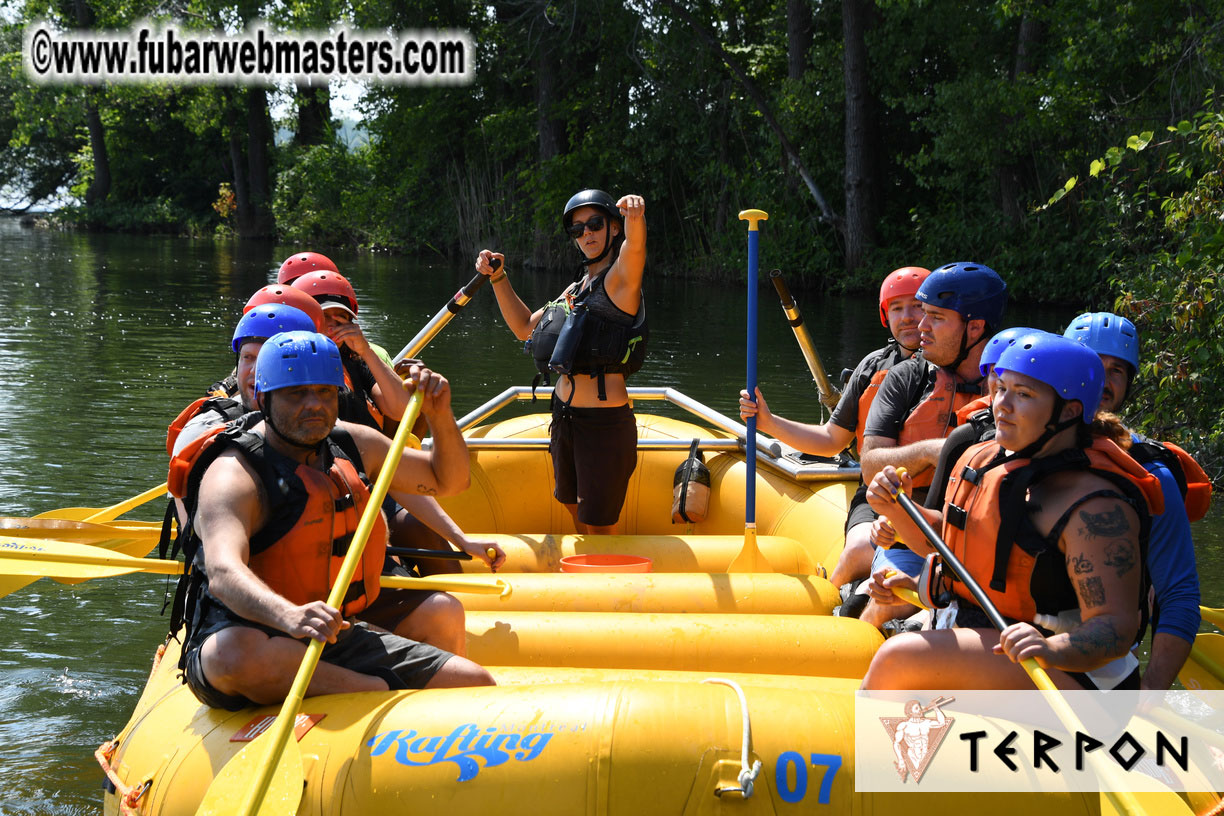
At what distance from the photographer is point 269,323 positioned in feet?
10.4

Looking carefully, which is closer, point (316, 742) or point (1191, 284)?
point (316, 742)

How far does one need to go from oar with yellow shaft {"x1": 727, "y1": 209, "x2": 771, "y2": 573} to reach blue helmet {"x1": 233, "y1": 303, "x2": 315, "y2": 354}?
69.0 inches

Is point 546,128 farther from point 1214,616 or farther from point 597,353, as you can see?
point 1214,616

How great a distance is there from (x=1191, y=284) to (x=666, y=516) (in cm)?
334

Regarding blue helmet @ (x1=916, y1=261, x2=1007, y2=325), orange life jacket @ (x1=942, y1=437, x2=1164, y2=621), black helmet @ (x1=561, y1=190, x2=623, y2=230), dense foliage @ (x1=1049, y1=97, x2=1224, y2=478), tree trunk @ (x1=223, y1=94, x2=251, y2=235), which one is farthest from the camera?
tree trunk @ (x1=223, y1=94, x2=251, y2=235)

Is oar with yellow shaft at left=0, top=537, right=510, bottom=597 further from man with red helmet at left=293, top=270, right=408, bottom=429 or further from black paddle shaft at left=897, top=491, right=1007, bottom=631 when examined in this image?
black paddle shaft at left=897, top=491, right=1007, bottom=631

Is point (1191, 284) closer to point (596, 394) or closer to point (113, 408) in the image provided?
point (596, 394)

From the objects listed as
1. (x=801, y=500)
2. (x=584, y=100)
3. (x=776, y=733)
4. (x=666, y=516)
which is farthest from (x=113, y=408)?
(x=584, y=100)

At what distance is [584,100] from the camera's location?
72.2 ft

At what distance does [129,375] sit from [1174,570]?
10057mm

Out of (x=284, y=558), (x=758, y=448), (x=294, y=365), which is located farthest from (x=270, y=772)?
(x=758, y=448)

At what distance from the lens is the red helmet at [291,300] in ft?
11.6

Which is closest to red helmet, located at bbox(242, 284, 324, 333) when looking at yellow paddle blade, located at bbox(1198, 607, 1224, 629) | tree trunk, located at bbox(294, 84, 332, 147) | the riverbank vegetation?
yellow paddle blade, located at bbox(1198, 607, 1224, 629)

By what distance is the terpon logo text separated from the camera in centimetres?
254
